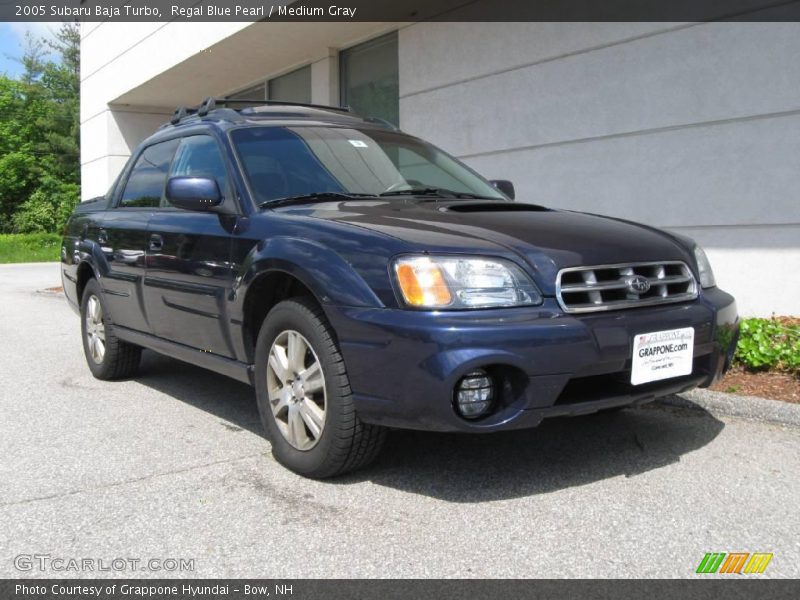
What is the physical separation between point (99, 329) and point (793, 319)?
5.26 m

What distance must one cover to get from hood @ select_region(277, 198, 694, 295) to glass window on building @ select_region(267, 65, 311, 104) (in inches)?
392

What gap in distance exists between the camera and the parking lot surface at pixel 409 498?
2859mm

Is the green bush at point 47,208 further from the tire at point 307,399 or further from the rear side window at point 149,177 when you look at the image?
the tire at point 307,399

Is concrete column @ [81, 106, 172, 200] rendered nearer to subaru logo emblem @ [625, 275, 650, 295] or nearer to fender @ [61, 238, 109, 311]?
fender @ [61, 238, 109, 311]

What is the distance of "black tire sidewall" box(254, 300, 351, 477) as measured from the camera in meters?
3.41

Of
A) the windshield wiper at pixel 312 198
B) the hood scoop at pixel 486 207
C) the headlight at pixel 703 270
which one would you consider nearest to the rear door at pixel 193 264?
the windshield wiper at pixel 312 198

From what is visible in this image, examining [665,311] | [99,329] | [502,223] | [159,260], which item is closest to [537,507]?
[665,311]

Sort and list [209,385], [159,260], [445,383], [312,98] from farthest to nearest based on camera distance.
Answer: [312,98], [209,385], [159,260], [445,383]

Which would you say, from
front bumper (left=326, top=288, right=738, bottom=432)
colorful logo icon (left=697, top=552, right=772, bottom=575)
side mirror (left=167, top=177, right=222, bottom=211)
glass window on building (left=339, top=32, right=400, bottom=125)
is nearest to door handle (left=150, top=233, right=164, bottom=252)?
side mirror (left=167, top=177, right=222, bottom=211)

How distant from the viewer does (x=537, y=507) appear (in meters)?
3.32

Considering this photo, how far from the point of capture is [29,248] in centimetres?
3316

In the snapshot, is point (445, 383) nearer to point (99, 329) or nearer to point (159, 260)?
point (159, 260)

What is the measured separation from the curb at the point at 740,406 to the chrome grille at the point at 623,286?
1317mm

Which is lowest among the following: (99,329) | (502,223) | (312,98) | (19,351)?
(19,351)
